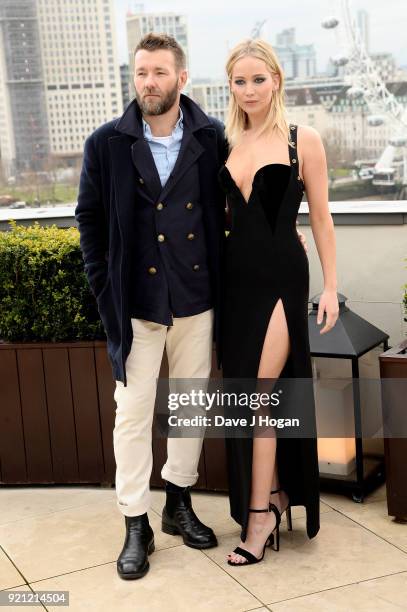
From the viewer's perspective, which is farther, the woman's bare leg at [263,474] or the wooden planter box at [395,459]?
the wooden planter box at [395,459]

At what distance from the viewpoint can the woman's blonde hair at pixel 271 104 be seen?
85.4 inches

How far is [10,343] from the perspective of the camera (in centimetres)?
300

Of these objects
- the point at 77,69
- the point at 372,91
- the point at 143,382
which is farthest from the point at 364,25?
the point at 143,382

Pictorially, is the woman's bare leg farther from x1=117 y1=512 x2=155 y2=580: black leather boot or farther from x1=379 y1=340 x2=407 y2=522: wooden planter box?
x1=379 y1=340 x2=407 y2=522: wooden planter box

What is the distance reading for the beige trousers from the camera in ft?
7.66

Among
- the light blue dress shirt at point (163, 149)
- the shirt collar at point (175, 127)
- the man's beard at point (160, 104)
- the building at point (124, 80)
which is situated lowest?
the light blue dress shirt at point (163, 149)

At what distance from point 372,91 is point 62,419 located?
2320 millimetres

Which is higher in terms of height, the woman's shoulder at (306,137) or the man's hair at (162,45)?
the man's hair at (162,45)

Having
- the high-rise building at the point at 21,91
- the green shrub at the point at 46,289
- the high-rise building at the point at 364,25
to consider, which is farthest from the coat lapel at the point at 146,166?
the high-rise building at the point at 21,91

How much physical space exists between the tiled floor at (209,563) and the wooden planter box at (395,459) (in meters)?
0.07

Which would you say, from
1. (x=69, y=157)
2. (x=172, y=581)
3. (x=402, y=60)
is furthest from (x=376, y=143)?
(x=172, y=581)

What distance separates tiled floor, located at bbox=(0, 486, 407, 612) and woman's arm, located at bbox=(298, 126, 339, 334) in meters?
0.74

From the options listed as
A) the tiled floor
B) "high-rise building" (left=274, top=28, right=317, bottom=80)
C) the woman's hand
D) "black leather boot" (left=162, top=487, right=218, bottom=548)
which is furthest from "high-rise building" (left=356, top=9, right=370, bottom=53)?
"black leather boot" (left=162, top=487, right=218, bottom=548)

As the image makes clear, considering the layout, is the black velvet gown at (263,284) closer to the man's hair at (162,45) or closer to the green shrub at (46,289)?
the man's hair at (162,45)
